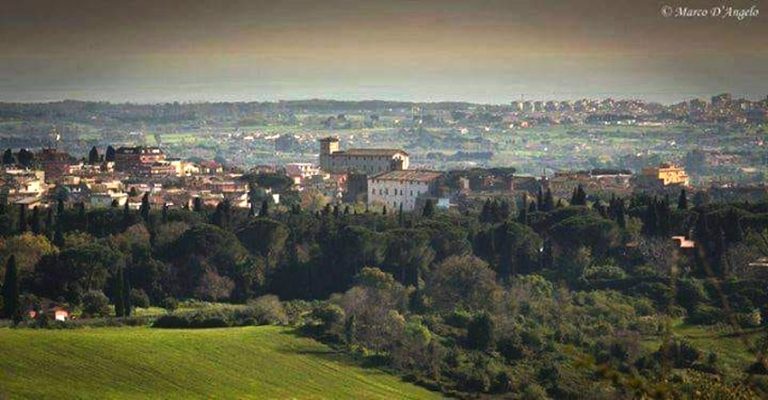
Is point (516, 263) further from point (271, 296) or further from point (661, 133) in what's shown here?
point (661, 133)

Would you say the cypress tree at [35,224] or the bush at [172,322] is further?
the cypress tree at [35,224]

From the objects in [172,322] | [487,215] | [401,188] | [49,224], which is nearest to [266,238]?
[49,224]

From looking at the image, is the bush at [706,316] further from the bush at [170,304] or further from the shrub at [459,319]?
the bush at [170,304]

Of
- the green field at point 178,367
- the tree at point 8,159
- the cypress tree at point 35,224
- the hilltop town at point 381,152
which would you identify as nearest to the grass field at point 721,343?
the green field at point 178,367

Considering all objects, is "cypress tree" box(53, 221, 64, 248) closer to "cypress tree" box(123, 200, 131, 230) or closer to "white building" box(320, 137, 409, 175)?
"cypress tree" box(123, 200, 131, 230)

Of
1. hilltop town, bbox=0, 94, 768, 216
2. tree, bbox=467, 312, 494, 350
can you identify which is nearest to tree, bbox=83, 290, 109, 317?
tree, bbox=467, 312, 494, 350

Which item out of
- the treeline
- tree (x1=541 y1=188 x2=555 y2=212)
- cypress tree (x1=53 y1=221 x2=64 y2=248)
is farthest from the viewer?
tree (x1=541 y1=188 x2=555 y2=212)

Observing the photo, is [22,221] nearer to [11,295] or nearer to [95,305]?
[11,295]

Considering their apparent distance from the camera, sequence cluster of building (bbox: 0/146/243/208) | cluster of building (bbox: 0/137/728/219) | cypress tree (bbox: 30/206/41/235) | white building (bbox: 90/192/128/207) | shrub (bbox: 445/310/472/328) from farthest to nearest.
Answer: cluster of building (bbox: 0/137/728/219) < cluster of building (bbox: 0/146/243/208) < white building (bbox: 90/192/128/207) < cypress tree (bbox: 30/206/41/235) < shrub (bbox: 445/310/472/328)
